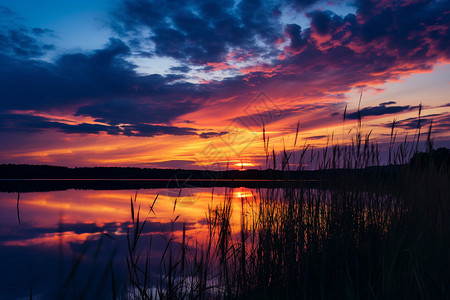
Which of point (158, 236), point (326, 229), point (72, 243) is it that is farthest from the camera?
point (158, 236)

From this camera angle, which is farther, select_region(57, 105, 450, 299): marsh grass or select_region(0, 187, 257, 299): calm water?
select_region(0, 187, 257, 299): calm water

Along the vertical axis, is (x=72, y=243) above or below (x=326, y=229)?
below

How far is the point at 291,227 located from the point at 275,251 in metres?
0.34

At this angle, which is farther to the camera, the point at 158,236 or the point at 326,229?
the point at 158,236

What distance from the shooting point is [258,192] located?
14.4 feet

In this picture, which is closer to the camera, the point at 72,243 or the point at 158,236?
the point at 72,243

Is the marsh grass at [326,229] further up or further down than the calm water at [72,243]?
further up

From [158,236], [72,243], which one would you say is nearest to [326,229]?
[158,236]

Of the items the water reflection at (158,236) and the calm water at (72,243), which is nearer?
the water reflection at (158,236)

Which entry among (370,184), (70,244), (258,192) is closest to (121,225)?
(70,244)

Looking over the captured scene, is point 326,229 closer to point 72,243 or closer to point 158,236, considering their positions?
point 158,236

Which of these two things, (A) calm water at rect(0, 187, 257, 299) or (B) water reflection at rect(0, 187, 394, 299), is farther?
(A) calm water at rect(0, 187, 257, 299)

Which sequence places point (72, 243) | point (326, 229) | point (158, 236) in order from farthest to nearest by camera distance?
point (158, 236) < point (72, 243) < point (326, 229)

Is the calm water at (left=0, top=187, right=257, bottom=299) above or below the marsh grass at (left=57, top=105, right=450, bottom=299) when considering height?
below
